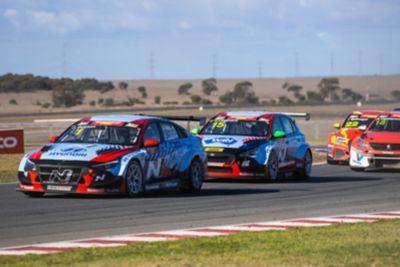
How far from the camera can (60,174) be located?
57.2 ft

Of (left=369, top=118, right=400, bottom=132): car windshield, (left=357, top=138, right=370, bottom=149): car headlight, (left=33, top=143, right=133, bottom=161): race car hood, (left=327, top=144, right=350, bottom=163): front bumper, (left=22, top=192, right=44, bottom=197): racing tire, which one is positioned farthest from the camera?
(left=327, top=144, right=350, bottom=163): front bumper

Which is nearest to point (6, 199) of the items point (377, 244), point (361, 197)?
point (361, 197)

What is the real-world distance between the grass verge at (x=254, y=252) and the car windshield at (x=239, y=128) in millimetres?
9814

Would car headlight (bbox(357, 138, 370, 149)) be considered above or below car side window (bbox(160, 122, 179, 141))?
below

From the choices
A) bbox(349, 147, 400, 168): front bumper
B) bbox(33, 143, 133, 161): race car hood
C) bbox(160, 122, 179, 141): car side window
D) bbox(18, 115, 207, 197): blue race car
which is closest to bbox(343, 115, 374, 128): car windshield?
bbox(349, 147, 400, 168): front bumper

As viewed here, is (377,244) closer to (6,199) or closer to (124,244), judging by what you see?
(124,244)

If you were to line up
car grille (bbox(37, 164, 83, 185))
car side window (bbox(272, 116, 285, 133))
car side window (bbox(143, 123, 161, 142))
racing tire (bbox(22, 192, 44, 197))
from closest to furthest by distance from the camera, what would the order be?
car grille (bbox(37, 164, 83, 185)) → racing tire (bbox(22, 192, 44, 197)) → car side window (bbox(143, 123, 161, 142)) → car side window (bbox(272, 116, 285, 133))

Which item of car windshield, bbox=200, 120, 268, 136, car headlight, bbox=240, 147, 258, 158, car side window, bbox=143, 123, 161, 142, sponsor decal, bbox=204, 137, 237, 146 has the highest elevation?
car side window, bbox=143, 123, 161, 142

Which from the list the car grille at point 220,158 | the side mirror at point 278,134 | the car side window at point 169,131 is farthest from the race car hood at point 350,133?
the car side window at point 169,131

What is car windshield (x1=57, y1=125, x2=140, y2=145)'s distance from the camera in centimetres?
1848

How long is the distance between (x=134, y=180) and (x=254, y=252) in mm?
6879

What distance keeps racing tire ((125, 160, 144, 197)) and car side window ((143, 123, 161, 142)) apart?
0.76 metres

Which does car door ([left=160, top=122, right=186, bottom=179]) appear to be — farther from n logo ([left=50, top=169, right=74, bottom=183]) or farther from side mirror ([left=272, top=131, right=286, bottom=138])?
side mirror ([left=272, top=131, right=286, bottom=138])

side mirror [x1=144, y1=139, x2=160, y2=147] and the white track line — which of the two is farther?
side mirror [x1=144, y1=139, x2=160, y2=147]
